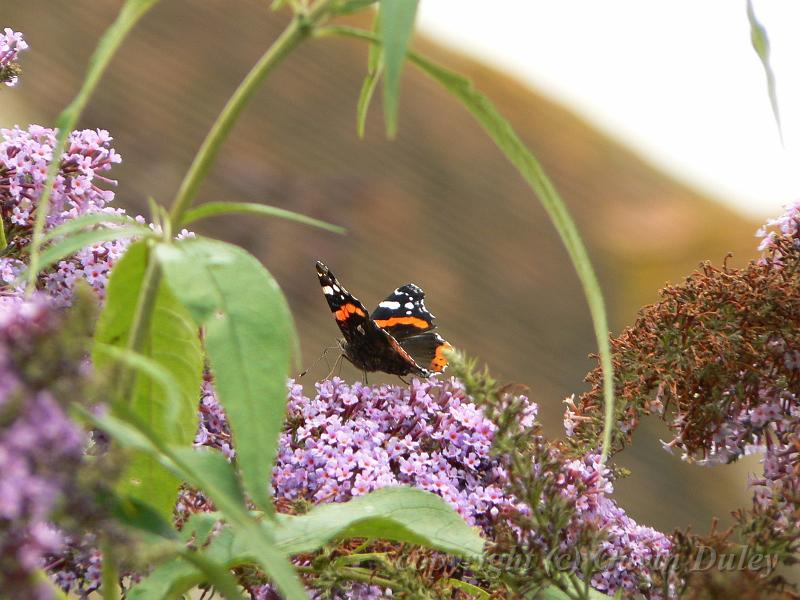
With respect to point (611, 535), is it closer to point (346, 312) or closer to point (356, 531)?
point (356, 531)

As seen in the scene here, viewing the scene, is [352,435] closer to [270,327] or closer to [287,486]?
[287,486]

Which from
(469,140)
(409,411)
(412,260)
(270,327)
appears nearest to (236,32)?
(469,140)

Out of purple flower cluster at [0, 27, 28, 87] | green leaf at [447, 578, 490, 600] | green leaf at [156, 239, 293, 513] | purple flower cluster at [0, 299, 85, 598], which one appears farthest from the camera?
purple flower cluster at [0, 27, 28, 87]

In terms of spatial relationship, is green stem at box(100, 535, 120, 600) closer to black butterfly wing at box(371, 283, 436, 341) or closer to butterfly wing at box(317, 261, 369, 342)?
butterfly wing at box(317, 261, 369, 342)

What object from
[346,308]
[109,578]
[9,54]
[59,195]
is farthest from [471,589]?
[346,308]

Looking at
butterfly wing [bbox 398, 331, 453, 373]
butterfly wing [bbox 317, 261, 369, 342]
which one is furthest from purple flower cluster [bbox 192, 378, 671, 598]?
butterfly wing [bbox 398, 331, 453, 373]
